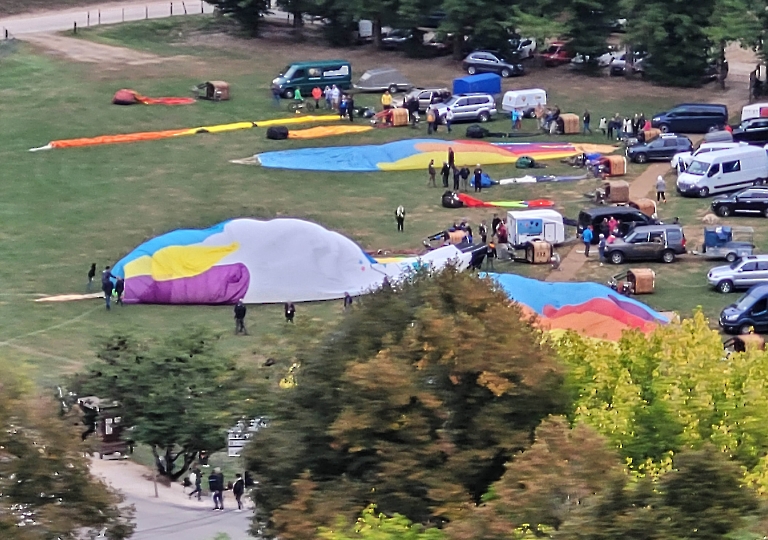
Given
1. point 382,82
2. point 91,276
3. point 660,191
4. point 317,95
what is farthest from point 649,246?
point 382,82

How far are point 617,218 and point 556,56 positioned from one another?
29.1m

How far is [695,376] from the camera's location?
20.6 m

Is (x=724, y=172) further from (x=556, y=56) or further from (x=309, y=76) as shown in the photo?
(x=556, y=56)

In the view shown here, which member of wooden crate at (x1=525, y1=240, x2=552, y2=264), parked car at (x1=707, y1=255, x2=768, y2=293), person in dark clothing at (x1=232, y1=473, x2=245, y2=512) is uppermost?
person in dark clothing at (x1=232, y1=473, x2=245, y2=512)

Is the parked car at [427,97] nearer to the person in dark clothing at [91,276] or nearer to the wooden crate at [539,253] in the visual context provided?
the wooden crate at [539,253]

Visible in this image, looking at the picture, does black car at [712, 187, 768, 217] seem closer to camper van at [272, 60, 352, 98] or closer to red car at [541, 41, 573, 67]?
camper van at [272, 60, 352, 98]

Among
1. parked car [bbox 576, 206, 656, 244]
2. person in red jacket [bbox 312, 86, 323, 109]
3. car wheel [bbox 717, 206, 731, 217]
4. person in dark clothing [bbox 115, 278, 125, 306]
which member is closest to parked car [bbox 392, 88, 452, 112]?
person in red jacket [bbox 312, 86, 323, 109]

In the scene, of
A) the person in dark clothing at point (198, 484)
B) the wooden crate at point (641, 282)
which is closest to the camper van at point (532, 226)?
the wooden crate at point (641, 282)

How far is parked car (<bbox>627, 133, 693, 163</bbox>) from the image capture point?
56531mm

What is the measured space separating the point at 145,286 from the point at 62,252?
19.0ft

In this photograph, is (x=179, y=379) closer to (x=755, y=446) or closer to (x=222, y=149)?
(x=755, y=446)

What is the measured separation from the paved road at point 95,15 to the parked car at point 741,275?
49427 mm

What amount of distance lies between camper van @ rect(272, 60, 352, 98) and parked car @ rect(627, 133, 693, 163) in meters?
16.3

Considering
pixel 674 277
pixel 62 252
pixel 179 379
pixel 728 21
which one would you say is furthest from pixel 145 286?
pixel 728 21
